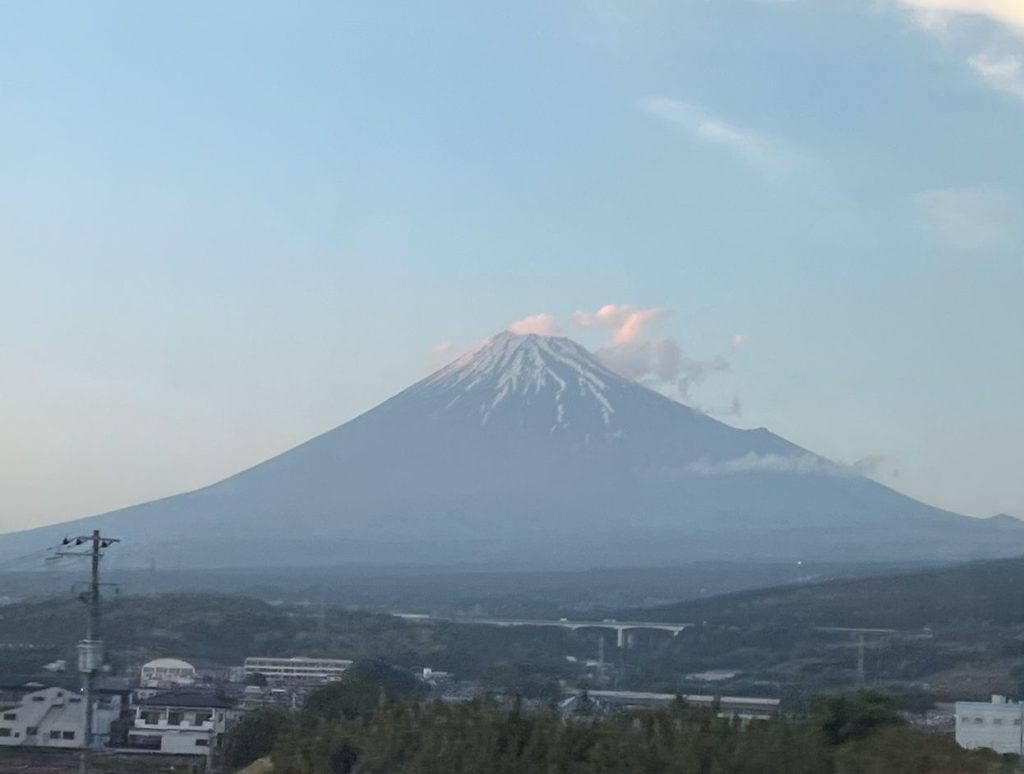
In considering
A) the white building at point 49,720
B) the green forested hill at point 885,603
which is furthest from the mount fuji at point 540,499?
the white building at point 49,720

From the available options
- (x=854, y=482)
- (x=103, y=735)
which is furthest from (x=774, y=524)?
(x=103, y=735)

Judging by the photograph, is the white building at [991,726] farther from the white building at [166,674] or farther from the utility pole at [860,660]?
the white building at [166,674]

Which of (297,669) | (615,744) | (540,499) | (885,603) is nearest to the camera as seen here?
(615,744)

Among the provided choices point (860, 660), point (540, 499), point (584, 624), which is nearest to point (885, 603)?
point (584, 624)

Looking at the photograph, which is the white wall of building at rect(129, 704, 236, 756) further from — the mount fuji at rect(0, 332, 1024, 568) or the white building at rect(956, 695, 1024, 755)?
the mount fuji at rect(0, 332, 1024, 568)

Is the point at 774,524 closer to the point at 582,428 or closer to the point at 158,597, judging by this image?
the point at 582,428

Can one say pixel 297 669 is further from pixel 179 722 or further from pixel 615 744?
pixel 615 744
